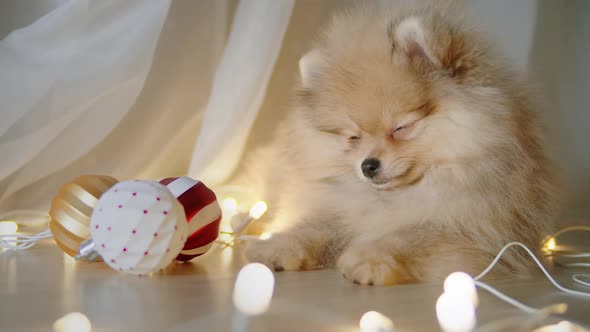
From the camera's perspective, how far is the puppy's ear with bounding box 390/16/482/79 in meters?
1.59

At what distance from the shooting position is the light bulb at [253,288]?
122 centimetres

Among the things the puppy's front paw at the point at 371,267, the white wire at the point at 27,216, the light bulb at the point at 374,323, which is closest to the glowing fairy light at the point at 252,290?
the light bulb at the point at 374,323

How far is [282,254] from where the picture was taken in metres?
1.66

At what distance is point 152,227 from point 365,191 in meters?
0.65

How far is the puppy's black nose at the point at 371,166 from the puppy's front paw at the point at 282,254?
29 cm

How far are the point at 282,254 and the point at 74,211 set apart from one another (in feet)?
1.82

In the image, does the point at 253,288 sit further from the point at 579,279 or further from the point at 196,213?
the point at 579,279

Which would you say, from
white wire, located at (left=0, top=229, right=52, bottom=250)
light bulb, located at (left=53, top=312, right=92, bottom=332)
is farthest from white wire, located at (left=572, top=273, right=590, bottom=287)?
white wire, located at (left=0, top=229, right=52, bottom=250)

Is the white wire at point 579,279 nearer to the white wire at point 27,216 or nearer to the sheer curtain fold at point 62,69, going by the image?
the sheer curtain fold at point 62,69

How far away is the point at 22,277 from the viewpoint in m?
1.55

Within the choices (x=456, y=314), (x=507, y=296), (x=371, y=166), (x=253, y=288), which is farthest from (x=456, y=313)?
(x=371, y=166)

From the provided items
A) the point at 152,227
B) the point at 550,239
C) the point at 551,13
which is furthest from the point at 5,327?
the point at 551,13

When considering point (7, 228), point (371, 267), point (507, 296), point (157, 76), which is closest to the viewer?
point (507, 296)

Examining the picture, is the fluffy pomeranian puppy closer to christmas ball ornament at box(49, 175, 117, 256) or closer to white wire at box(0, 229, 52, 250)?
christmas ball ornament at box(49, 175, 117, 256)
